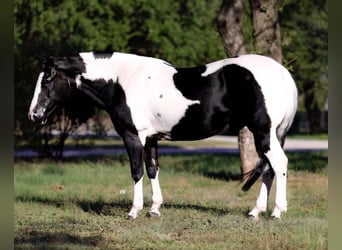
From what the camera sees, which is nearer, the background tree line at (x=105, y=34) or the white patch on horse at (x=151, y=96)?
the white patch on horse at (x=151, y=96)

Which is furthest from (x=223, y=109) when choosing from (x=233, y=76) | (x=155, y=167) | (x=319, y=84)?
(x=319, y=84)

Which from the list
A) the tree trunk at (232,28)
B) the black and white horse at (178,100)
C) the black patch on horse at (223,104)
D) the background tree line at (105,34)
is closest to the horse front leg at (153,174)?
the black and white horse at (178,100)

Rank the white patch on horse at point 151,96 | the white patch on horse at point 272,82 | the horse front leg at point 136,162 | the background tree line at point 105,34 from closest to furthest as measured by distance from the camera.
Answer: the white patch on horse at point 272,82 → the white patch on horse at point 151,96 → the horse front leg at point 136,162 → the background tree line at point 105,34

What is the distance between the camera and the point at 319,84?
124 ft

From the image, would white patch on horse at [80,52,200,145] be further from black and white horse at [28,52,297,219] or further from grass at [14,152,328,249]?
grass at [14,152,328,249]

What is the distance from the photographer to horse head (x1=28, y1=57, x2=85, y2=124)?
26.9 feet

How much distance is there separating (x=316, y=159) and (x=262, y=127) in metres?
13.2

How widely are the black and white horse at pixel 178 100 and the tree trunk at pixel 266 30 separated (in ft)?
18.3

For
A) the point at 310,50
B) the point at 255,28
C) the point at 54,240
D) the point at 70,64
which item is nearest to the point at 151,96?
the point at 70,64

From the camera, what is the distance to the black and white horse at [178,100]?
7.46 m

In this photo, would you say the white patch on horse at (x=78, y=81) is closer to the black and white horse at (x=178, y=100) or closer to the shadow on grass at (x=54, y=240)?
the black and white horse at (x=178, y=100)

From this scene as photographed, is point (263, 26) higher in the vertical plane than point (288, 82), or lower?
higher

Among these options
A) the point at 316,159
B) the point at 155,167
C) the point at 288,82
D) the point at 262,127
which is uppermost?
the point at 288,82

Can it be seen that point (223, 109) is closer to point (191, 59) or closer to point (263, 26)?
point (263, 26)
